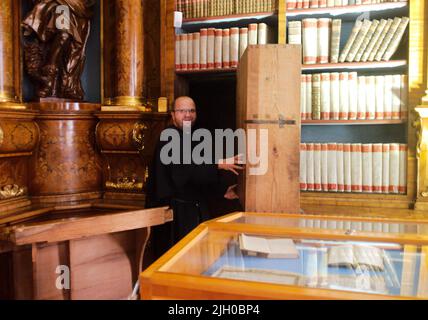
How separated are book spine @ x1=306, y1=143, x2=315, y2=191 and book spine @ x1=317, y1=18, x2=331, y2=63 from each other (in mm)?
569

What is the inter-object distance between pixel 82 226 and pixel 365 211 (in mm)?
1714

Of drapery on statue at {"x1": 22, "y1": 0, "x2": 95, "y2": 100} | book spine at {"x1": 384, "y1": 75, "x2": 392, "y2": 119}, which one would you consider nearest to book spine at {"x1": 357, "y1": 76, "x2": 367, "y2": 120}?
book spine at {"x1": 384, "y1": 75, "x2": 392, "y2": 119}

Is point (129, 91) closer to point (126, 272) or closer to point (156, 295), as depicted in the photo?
point (126, 272)

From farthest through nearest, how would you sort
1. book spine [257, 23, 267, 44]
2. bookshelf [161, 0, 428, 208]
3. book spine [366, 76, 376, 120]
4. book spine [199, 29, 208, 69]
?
book spine [199, 29, 208, 69]
book spine [257, 23, 267, 44]
book spine [366, 76, 376, 120]
bookshelf [161, 0, 428, 208]

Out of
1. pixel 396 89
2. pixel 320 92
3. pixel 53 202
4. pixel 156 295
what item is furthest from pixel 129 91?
pixel 156 295


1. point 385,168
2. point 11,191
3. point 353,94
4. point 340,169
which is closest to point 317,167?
point 340,169

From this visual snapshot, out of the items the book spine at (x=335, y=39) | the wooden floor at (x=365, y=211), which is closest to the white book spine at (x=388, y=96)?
the book spine at (x=335, y=39)

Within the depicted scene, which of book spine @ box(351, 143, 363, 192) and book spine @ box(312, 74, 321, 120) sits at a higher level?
book spine @ box(312, 74, 321, 120)

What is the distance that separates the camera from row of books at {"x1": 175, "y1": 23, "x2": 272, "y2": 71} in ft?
9.54

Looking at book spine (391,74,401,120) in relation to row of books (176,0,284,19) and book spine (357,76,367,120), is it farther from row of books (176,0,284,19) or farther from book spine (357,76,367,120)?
row of books (176,0,284,19)

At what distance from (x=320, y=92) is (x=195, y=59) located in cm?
89

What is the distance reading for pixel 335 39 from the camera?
2.78 metres

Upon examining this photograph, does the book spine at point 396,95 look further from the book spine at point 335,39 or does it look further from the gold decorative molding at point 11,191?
the gold decorative molding at point 11,191
